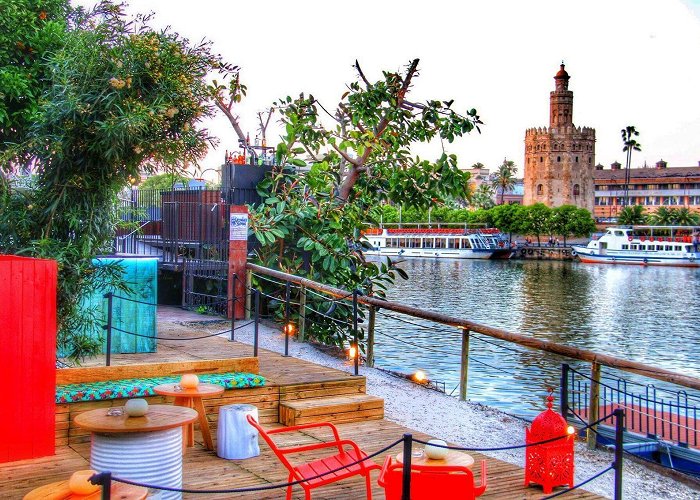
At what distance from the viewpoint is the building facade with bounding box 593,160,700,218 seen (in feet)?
407

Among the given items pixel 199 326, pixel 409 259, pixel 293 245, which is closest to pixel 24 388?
pixel 199 326

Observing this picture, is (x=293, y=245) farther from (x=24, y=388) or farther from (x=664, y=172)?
(x=664, y=172)

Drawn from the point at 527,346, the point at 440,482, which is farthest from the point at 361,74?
the point at 440,482

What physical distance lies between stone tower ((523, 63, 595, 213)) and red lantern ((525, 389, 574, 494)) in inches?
4784

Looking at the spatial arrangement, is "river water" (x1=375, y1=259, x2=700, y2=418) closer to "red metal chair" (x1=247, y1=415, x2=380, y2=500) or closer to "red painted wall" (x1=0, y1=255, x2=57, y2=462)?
"red metal chair" (x1=247, y1=415, x2=380, y2=500)

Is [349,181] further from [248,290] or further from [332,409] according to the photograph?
[332,409]

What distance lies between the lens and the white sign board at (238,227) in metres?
13.2

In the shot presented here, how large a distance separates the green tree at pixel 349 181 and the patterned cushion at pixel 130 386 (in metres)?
5.45

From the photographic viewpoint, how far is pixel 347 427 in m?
8.16

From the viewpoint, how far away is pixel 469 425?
355 inches

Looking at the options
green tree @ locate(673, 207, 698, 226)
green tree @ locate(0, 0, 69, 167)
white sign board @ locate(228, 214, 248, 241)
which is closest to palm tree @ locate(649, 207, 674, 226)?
green tree @ locate(673, 207, 698, 226)

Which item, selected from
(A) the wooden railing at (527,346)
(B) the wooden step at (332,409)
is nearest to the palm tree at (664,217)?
(A) the wooden railing at (527,346)

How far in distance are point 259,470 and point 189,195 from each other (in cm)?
905

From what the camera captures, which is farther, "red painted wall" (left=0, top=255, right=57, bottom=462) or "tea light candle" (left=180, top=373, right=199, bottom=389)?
"tea light candle" (left=180, top=373, right=199, bottom=389)
